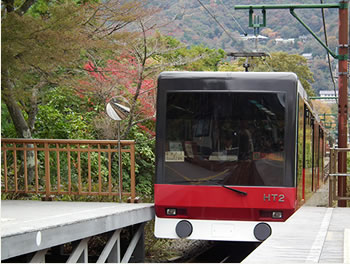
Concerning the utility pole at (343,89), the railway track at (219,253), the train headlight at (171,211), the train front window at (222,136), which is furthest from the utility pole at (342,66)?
the train headlight at (171,211)

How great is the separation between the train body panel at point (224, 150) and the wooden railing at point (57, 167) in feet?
3.79

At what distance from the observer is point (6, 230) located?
22.6 ft

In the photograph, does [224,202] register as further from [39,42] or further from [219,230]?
[39,42]

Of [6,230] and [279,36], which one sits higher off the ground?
[279,36]

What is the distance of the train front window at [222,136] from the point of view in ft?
32.7

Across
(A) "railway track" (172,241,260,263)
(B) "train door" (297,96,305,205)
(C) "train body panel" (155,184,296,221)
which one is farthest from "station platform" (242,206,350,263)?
(A) "railway track" (172,241,260,263)

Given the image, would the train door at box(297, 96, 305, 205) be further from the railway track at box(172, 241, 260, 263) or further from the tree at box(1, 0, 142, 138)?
the tree at box(1, 0, 142, 138)

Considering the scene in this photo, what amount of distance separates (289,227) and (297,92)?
2.47 meters

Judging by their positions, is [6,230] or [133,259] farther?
[133,259]

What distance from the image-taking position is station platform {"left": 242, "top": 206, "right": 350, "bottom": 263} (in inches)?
234

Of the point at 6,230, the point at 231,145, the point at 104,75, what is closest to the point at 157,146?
the point at 231,145

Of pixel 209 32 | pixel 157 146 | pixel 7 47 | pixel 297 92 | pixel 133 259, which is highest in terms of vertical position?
pixel 209 32

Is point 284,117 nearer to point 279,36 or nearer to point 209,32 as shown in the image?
point 209,32

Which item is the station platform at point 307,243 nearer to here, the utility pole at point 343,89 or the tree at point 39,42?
the tree at point 39,42
